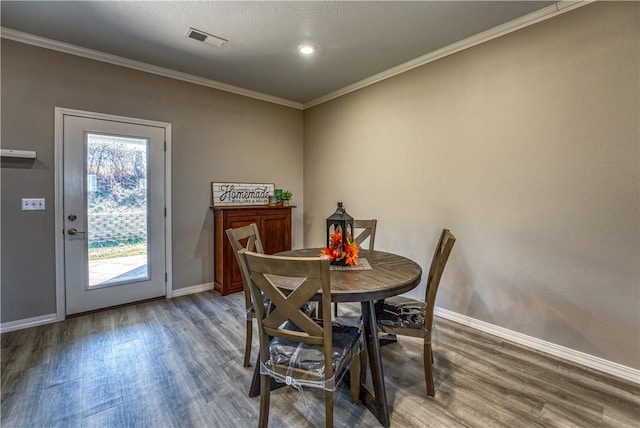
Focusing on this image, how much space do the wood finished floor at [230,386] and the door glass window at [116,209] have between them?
71 centimetres

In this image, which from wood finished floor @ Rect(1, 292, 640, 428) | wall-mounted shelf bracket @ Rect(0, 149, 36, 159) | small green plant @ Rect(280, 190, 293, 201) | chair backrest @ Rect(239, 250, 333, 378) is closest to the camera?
chair backrest @ Rect(239, 250, 333, 378)

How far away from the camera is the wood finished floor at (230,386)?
5.63ft

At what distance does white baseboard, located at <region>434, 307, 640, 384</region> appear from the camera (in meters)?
2.11

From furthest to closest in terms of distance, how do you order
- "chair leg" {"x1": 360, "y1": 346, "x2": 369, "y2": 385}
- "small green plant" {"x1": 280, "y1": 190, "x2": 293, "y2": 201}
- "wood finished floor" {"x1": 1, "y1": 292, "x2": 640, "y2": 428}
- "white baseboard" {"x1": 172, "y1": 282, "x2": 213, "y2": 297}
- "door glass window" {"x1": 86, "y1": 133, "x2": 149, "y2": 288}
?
1. "small green plant" {"x1": 280, "y1": 190, "x2": 293, "y2": 201}
2. "white baseboard" {"x1": 172, "y1": 282, "x2": 213, "y2": 297}
3. "door glass window" {"x1": 86, "y1": 133, "x2": 149, "y2": 288}
4. "chair leg" {"x1": 360, "y1": 346, "x2": 369, "y2": 385}
5. "wood finished floor" {"x1": 1, "y1": 292, "x2": 640, "y2": 428}

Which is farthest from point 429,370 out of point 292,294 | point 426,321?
point 292,294

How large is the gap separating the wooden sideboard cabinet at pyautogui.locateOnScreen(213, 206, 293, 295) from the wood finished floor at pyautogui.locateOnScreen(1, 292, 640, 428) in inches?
40.6

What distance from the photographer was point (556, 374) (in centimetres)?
214

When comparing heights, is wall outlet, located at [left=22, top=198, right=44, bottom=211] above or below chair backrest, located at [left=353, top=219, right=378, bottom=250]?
above

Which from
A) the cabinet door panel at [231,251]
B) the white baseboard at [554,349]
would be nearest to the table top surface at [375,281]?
the white baseboard at [554,349]

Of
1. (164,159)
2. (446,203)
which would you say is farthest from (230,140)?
(446,203)

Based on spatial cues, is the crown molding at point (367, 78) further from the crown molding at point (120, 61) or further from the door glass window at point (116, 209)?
the door glass window at point (116, 209)

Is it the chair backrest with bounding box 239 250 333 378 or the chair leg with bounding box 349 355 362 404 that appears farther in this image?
the chair leg with bounding box 349 355 362 404

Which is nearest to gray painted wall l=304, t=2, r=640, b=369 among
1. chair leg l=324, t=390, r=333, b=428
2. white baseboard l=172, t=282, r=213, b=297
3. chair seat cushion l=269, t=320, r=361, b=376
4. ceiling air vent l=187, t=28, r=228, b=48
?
chair seat cushion l=269, t=320, r=361, b=376

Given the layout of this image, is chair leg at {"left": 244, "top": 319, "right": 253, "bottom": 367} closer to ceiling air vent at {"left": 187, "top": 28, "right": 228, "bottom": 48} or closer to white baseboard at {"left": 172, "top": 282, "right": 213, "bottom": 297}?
white baseboard at {"left": 172, "top": 282, "right": 213, "bottom": 297}
